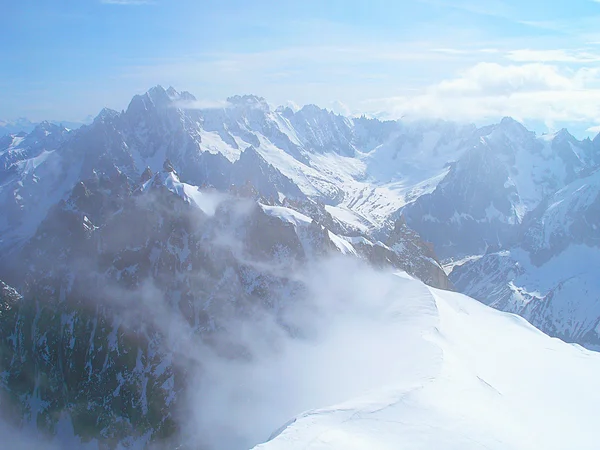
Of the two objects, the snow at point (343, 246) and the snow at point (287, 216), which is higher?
the snow at point (287, 216)

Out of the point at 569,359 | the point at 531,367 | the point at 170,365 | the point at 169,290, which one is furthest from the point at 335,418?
the point at 169,290

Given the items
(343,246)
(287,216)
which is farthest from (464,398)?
(287,216)

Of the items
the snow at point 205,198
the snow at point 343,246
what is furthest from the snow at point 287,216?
the snow at point 205,198

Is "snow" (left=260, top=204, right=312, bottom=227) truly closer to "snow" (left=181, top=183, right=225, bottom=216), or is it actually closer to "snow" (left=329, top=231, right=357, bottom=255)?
"snow" (left=329, top=231, right=357, bottom=255)

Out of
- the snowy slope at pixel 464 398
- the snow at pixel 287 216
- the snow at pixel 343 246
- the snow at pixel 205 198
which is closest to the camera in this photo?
the snowy slope at pixel 464 398

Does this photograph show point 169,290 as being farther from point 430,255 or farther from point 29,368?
point 430,255

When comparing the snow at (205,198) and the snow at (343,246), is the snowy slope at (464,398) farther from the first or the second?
the snow at (205,198)

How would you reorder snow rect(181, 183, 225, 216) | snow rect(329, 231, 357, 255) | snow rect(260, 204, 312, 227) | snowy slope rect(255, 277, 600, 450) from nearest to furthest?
snowy slope rect(255, 277, 600, 450)
snow rect(329, 231, 357, 255)
snow rect(260, 204, 312, 227)
snow rect(181, 183, 225, 216)

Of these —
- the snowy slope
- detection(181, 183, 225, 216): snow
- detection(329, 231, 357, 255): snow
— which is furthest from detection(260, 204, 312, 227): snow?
the snowy slope

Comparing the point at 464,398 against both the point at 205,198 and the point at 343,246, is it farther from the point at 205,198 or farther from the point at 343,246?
the point at 205,198
